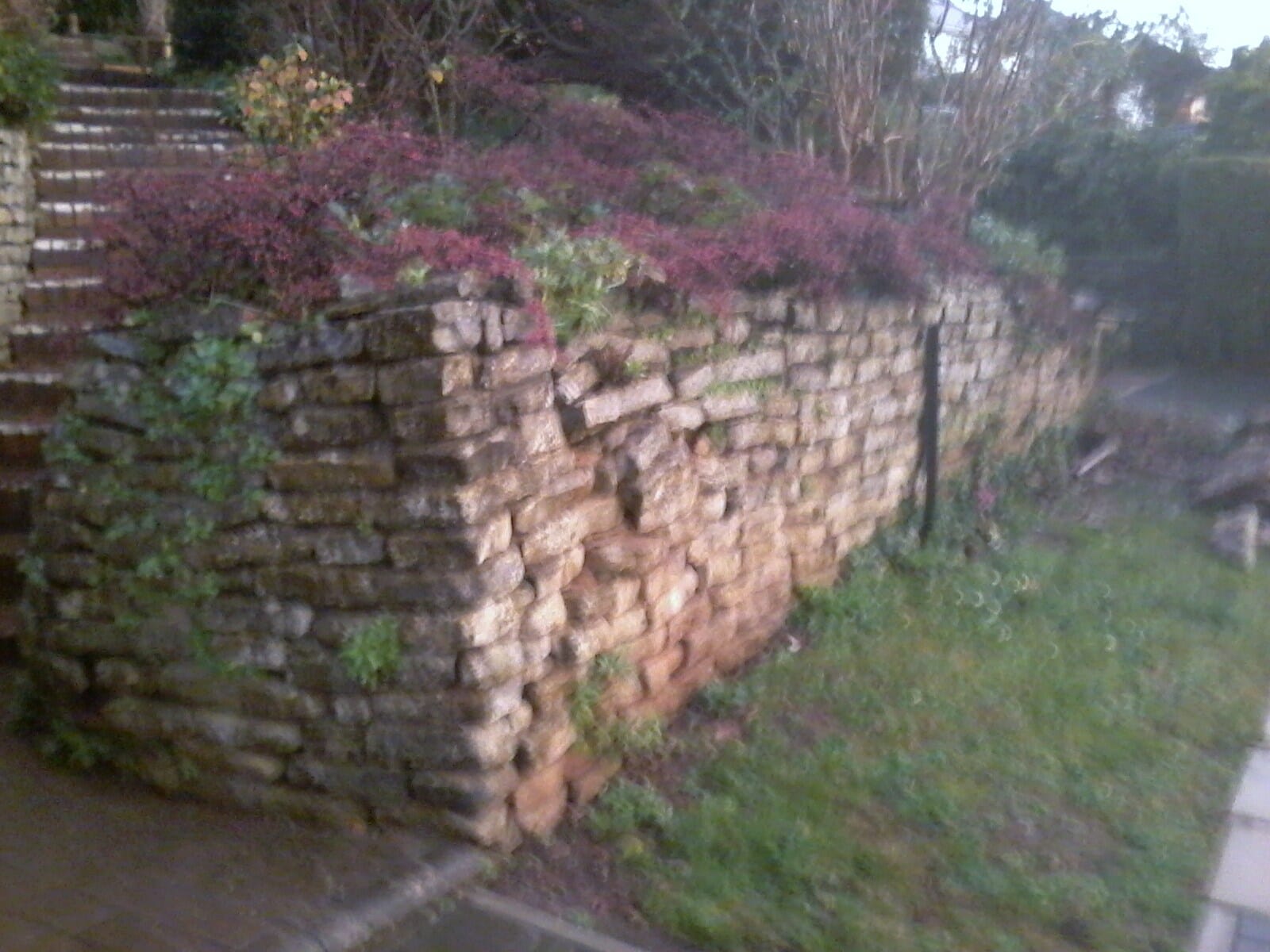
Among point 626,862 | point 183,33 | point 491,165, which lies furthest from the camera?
point 183,33

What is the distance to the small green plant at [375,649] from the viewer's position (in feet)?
12.2

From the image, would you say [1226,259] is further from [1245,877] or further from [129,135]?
[129,135]

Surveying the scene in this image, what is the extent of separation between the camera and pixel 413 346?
11.9 ft

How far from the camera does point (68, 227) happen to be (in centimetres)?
709

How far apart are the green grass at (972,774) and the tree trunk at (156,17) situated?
24.4 feet

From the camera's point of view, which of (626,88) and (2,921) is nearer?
(2,921)

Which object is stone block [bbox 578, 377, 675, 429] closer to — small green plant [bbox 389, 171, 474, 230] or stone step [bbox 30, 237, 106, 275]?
small green plant [bbox 389, 171, 474, 230]

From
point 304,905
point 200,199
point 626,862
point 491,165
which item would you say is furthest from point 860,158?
point 304,905

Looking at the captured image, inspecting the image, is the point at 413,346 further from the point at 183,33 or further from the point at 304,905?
the point at 183,33

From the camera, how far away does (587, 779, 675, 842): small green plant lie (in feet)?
13.3

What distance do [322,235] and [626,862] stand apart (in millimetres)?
2101

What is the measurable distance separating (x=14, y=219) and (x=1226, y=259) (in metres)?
8.16

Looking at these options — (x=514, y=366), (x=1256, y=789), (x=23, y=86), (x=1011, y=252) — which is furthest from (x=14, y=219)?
(x=1256, y=789)

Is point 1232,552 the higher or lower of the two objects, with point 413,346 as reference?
lower
